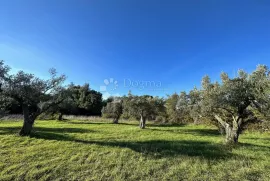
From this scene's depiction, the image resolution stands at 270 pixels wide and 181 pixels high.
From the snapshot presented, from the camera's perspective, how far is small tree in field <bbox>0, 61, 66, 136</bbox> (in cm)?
1136

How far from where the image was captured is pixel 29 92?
38.8ft

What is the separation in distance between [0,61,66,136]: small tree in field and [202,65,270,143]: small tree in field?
1191 cm

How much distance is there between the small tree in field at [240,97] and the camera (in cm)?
909

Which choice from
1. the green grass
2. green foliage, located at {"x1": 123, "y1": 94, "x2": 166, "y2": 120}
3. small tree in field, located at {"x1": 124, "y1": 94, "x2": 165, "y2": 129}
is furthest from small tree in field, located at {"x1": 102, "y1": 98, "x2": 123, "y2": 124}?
the green grass

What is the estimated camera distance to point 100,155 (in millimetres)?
8250

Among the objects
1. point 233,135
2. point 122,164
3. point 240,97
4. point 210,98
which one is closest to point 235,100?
point 240,97

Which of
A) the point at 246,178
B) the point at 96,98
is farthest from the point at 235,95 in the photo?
the point at 96,98

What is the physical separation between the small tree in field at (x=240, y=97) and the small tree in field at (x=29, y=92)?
1191cm

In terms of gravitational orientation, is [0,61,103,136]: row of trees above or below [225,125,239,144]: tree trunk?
above

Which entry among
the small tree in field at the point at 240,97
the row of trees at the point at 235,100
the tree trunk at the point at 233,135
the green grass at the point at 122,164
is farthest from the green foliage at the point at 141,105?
the green grass at the point at 122,164

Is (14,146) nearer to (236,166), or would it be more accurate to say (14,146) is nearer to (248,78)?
(236,166)

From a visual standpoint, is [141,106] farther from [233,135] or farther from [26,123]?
[26,123]

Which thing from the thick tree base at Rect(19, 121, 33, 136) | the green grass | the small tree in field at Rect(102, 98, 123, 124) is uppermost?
the small tree in field at Rect(102, 98, 123, 124)

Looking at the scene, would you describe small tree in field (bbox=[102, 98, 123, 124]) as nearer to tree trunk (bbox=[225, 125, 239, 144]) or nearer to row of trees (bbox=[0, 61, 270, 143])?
row of trees (bbox=[0, 61, 270, 143])
